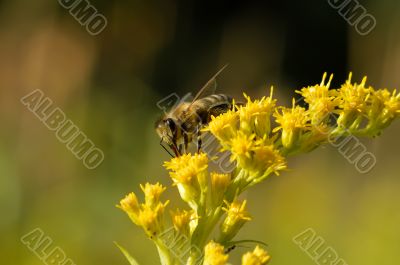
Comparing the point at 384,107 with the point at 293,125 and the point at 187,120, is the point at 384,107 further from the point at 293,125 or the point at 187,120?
the point at 187,120

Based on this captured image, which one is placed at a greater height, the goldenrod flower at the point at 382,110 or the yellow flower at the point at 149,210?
the goldenrod flower at the point at 382,110

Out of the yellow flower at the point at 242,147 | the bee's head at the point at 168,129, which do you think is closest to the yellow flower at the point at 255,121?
the yellow flower at the point at 242,147

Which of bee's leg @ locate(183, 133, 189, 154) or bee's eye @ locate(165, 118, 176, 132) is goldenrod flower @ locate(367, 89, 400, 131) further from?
bee's eye @ locate(165, 118, 176, 132)

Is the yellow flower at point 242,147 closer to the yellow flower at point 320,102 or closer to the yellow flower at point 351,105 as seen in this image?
the yellow flower at point 320,102

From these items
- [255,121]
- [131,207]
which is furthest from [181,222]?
[255,121]

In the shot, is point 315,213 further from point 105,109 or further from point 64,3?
point 64,3

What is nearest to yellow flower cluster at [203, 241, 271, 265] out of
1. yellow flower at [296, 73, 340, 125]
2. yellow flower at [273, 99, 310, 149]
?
yellow flower at [273, 99, 310, 149]
